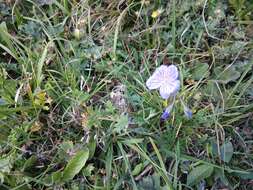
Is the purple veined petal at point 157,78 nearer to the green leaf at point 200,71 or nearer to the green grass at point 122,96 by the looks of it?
the green grass at point 122,96

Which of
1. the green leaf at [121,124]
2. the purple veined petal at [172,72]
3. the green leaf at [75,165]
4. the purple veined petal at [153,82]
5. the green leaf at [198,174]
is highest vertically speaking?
the purple veined petal at [172,72]

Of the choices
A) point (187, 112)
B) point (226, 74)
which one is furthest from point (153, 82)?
point (226, 74)

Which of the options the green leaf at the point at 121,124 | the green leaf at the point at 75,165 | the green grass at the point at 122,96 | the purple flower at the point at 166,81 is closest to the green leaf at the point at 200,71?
the green grass at the point at 122,96

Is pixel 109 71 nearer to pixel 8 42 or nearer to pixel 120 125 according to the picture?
pixel 120 125

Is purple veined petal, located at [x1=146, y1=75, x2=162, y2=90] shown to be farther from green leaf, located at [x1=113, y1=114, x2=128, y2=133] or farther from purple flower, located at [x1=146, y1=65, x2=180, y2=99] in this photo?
green leaf, located at [x1=113, y1=114, x2=128, y2=133]

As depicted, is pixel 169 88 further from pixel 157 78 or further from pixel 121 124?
pixel 121 124

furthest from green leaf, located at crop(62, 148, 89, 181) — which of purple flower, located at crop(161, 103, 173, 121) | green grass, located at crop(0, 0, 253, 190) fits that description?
purple flower, located at crop(161, 103, 173, 121)
